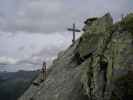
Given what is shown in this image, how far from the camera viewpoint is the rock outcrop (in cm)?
2253

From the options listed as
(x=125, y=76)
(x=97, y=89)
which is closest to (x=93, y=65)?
(x=97, y=89)

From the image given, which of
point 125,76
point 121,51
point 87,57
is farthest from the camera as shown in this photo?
point 87,57

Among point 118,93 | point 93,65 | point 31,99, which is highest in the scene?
point 93,65

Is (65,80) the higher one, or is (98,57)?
(98,57)

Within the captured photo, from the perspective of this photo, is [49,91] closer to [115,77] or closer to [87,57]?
[87,57]

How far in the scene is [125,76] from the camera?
72.3ft

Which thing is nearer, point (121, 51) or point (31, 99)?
point (121, 51)

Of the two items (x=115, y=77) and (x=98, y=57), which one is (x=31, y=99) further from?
(x=115, y=77)

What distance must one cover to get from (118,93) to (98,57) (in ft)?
17.3

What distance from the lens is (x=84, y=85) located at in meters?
26.5

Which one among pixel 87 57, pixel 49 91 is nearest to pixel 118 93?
pixel 87 57

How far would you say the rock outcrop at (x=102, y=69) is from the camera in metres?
22.5

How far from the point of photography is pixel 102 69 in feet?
83.7

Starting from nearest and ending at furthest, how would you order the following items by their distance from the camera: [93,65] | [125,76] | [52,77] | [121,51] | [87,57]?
[125,76] < [121,51] < [93,65] < [87,57] < [52,77]
